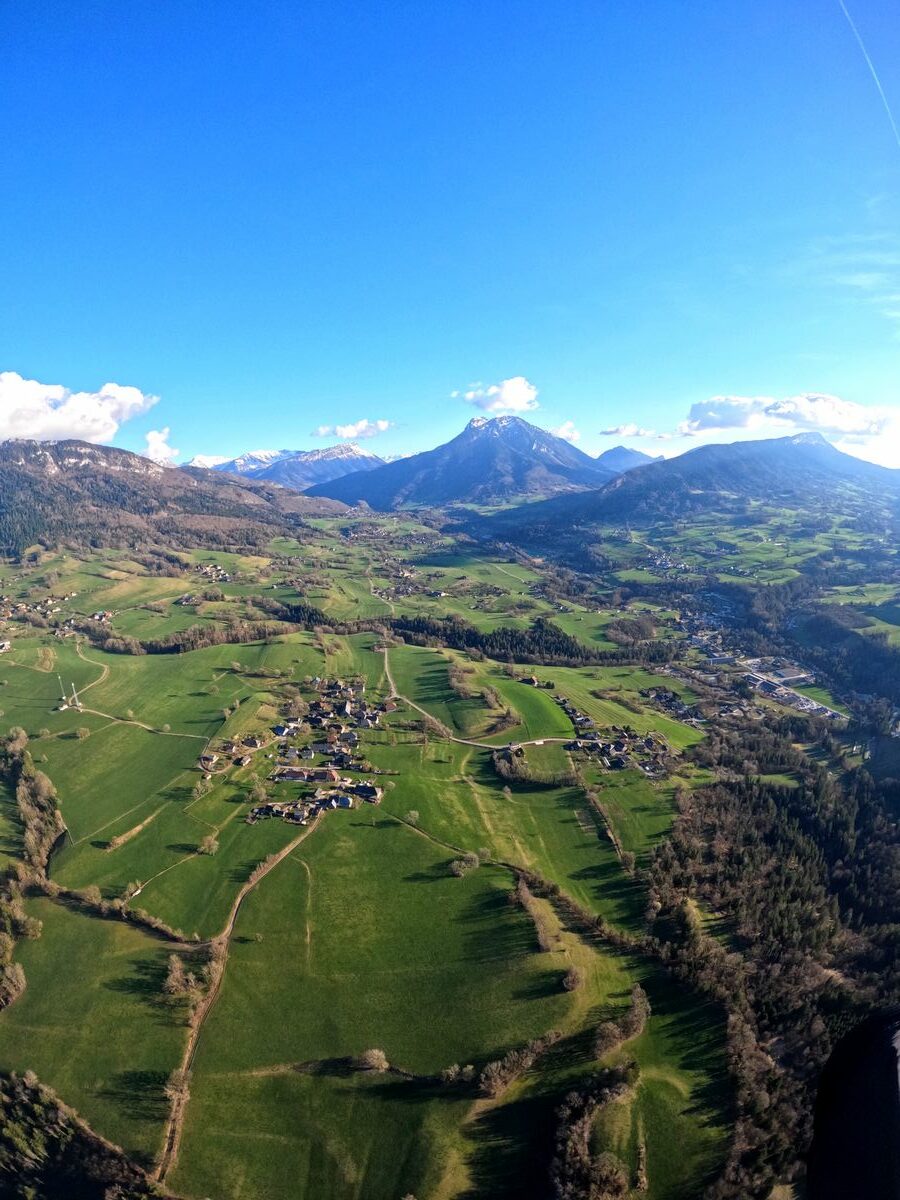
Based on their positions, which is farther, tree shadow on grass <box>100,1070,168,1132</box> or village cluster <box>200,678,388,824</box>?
village cluster <box>200,678,388,824</box>

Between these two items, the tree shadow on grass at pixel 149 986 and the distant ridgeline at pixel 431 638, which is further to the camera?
the distant ridgeline at pixel 431 638

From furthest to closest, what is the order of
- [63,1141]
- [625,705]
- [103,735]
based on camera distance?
[625,705] < [103,735] < [63,1141]

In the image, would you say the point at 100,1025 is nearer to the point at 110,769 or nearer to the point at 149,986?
the point at 149,986

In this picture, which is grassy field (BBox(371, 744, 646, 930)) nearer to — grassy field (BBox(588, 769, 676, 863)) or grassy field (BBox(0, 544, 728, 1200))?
A: grassy field (BBox(0, 544, 728, 1200))

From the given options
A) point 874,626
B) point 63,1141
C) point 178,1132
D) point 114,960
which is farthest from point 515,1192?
point 874,626

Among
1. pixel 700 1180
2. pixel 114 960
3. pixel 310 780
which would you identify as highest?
pixel 310 780

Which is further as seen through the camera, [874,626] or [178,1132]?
[874,626]

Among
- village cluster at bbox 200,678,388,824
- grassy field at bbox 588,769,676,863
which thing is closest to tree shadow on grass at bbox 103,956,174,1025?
village cluster at bbox 200,678,388,824

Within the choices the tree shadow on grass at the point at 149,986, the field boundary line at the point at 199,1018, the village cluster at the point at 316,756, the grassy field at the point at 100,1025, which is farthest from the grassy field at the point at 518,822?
the grassy field at the point at 100,1025

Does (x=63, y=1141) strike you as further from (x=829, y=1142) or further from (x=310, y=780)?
(x=829, y=1142)

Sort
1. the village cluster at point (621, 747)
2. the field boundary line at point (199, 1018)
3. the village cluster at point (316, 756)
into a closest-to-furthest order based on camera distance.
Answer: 1. the field boundary line at point (199, 1018)
2. the village cluster at point (316, 756)
3. the village cluster at point (621, 747)

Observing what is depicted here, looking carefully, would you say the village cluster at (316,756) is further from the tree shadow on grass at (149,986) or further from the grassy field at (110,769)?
the tree shadow on grass at (149,986)
